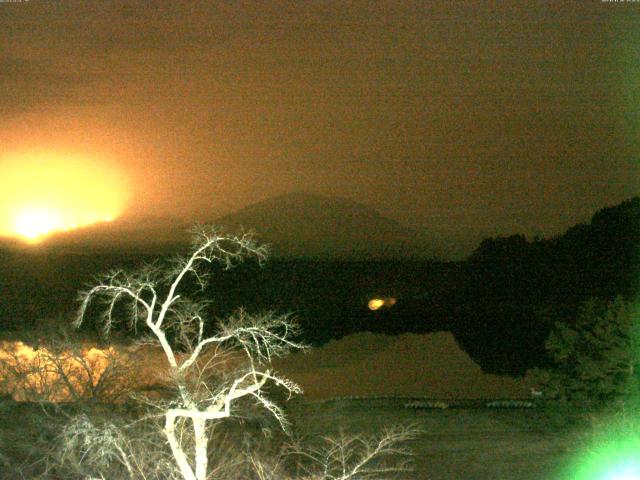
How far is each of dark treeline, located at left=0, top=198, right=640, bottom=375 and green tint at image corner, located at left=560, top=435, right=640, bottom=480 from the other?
14.1 metres

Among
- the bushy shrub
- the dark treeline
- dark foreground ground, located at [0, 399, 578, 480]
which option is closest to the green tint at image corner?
dark foreground ground, located at [0, 399, 578, 480]

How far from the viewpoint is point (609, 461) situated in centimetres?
1817

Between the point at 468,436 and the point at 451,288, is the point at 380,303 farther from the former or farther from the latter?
the point at 468,436

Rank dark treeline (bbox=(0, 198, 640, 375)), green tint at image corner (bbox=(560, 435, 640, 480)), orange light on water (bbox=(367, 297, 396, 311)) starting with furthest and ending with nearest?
orange light on water (bbox=(367, 297, 396, 311)), dark treeline (bbox=(0, 198, 640, 375)), green tint at image corner (bbox=(560, 435, 640, 480))

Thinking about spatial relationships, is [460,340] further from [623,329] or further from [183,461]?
[183,461]

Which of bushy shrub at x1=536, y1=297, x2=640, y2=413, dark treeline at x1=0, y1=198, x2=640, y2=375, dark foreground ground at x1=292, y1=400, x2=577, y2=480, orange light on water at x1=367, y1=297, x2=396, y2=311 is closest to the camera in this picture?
dark foreground ground at x1=292, y1=400, x2=577, y2=480

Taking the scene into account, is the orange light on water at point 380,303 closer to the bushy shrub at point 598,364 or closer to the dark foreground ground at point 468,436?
the dark foreground ground at point 468,436

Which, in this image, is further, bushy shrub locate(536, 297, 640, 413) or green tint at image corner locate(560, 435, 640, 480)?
bushy shrub locate(536, 297, 640, 413)

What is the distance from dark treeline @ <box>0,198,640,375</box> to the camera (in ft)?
117

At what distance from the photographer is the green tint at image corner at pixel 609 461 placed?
1767cm

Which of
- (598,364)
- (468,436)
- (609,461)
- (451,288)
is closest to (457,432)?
(468,436)

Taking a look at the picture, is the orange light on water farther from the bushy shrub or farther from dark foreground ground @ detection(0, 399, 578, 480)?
the bushy shrub

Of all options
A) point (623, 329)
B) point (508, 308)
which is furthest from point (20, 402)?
point (508, 308)

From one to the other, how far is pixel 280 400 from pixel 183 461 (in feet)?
34.3
